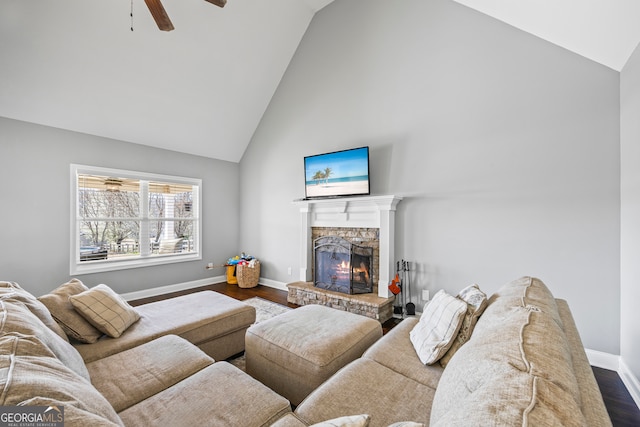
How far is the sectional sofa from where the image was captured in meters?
0.62

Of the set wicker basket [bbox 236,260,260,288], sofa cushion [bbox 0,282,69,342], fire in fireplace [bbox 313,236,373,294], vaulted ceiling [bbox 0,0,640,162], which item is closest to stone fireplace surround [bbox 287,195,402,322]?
fire in fireplace [bbox 313,236,373,294]

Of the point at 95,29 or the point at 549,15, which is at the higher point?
the point at 95,29

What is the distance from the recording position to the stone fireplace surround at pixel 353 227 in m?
3.45

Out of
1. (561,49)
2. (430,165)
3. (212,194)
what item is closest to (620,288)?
(430,165)

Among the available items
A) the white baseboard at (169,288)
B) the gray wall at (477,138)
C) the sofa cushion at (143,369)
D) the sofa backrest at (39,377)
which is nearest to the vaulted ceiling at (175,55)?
the gray wall at (477,138)

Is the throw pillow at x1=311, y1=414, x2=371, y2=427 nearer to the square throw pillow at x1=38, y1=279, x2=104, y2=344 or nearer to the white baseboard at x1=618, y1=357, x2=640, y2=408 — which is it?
the square throw pillow at x1=38, y1=279, x2=104, y2=344

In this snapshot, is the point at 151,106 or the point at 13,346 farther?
the point at 151,106

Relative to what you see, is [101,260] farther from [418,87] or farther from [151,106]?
[418,87]

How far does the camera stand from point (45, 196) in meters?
3.58

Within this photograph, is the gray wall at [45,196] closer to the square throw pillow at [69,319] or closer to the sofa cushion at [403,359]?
the square throw pillow at [69,319]

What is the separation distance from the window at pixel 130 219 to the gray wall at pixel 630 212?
18.4 ft

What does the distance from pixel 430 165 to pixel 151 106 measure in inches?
162

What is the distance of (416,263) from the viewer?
342 cm

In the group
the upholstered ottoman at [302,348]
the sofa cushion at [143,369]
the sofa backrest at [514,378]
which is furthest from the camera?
the upholstered ottoman at [302,348]
